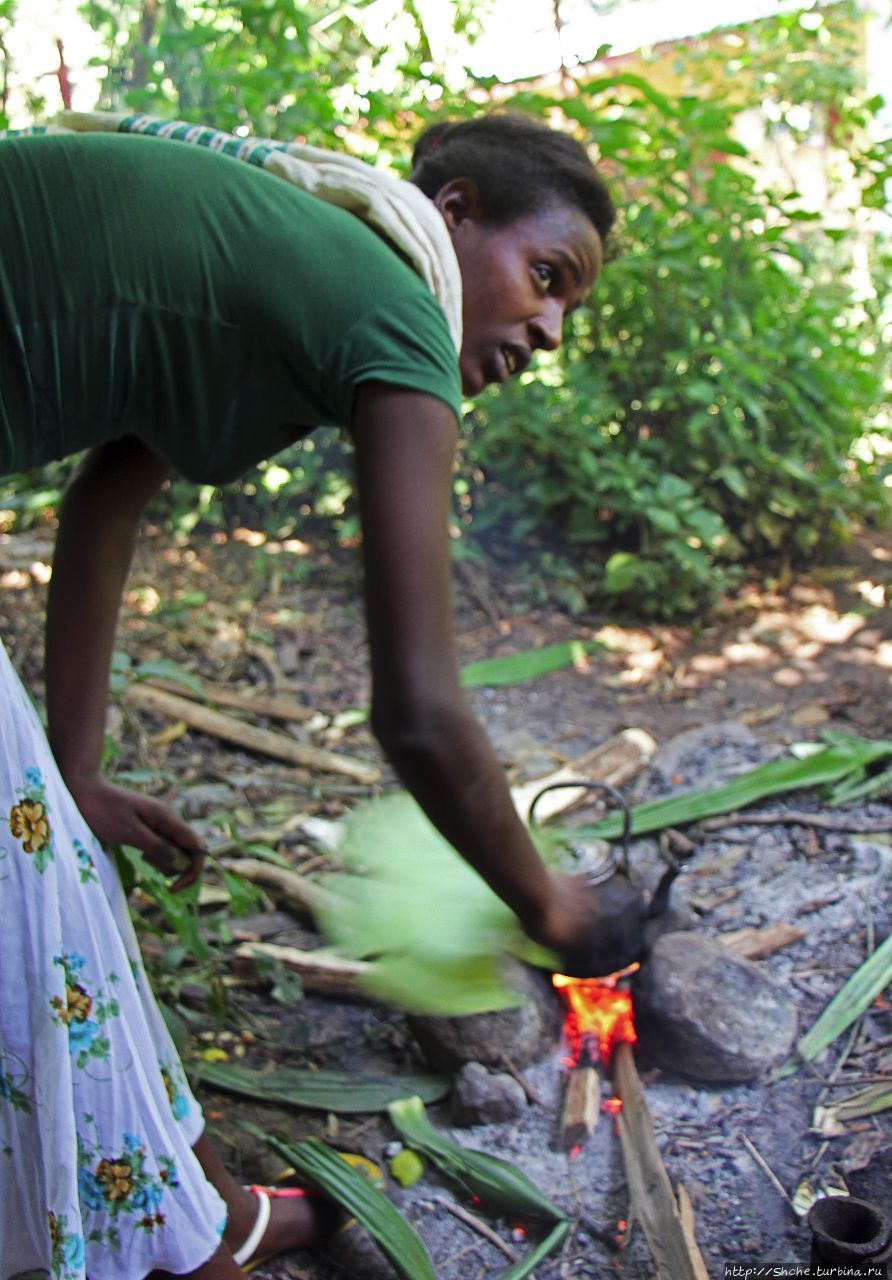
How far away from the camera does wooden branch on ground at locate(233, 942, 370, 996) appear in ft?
8.49

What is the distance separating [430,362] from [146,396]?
38 cm

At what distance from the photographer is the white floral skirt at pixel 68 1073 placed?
123cm

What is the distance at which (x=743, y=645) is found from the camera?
475 centimetres

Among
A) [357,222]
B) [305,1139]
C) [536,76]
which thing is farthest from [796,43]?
[305,1139]

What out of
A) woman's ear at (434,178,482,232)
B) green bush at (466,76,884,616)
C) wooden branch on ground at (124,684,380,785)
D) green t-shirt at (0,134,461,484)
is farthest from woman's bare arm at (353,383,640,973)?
green bush at (466,76,884,616)

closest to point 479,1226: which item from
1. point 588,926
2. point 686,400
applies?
point 588,926

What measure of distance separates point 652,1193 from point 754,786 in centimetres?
158

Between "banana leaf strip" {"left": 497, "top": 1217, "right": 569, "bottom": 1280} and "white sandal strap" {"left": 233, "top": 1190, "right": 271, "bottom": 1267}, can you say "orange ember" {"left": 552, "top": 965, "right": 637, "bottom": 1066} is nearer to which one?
"banana leaf strip" {"left": 497, "top": 1217, "right": 569, "bottom": 1280}

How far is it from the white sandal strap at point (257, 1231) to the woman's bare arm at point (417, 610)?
1079 mm

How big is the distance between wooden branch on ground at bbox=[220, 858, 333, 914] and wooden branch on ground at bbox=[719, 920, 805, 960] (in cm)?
→ 101

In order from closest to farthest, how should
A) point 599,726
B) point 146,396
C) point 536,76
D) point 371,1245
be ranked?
point 146,396 < point 371,1245 < point 599,726 < point 536,76

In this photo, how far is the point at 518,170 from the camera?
5.14 ft

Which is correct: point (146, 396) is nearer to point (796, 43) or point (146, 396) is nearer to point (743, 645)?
point (743, 645)

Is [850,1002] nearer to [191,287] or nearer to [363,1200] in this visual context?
[363,1200]
